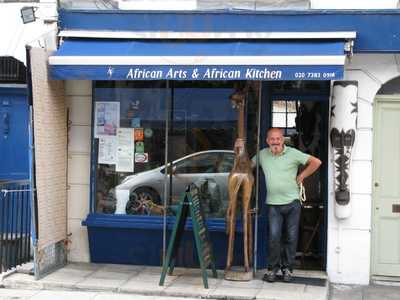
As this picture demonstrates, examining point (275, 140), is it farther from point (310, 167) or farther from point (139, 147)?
point (139, 147)

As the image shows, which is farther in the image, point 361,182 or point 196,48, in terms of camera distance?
point 361,182

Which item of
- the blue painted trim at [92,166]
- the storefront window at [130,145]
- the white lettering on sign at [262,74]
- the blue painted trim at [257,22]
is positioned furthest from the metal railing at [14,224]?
the white lettering on sign at [262,74]

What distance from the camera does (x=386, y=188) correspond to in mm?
7695

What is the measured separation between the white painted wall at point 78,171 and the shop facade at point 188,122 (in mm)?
12

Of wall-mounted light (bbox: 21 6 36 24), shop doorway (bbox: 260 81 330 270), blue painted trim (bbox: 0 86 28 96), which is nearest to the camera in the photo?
wall-mounted light (bbox: 21 6 36 24)

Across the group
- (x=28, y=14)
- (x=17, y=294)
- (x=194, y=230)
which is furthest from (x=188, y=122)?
(x=17, y=294)

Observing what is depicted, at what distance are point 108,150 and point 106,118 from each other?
0.39m

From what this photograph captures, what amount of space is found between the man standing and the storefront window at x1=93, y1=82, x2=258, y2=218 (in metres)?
0.60

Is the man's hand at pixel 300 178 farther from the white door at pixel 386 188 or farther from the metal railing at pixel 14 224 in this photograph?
the metal railing at pixel 14 224

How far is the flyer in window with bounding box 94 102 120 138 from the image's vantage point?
8.20 m

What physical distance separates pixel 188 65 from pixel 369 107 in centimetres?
210

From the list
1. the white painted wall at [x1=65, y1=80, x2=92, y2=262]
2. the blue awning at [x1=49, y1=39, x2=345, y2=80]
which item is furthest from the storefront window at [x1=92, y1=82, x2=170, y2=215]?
the blue awning at [x1=49, y1=39, x2=345, y2=80]

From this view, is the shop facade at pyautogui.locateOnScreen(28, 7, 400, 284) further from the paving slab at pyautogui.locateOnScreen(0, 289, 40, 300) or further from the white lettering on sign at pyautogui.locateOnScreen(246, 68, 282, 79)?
the paving slab at pyautogui.locateOnScreen(0, 289, 40, 300)

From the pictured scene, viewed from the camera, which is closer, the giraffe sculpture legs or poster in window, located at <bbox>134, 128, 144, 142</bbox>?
the giraffe sculpture legs
